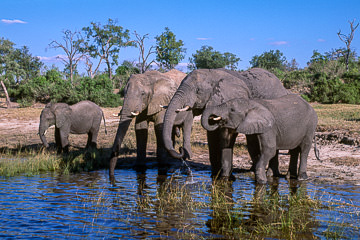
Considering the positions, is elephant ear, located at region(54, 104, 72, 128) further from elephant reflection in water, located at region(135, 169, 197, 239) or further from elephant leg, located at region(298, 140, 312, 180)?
elephant leg, located at region(298, 140, 312, 180)

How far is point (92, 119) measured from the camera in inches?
529

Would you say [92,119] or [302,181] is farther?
[92,119]

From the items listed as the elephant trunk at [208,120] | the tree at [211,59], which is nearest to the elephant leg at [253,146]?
the elephant trunk at [208,120]

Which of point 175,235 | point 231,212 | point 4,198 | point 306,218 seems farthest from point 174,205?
point 4,198

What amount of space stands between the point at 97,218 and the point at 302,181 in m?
4.01

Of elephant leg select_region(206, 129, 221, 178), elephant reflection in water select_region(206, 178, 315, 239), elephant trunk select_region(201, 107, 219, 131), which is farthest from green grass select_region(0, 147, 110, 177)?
elephant reflection in water select_region(206, 178, 315, 239)

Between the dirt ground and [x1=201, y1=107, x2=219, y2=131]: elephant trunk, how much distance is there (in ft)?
8.16

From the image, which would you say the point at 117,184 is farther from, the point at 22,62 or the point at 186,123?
the point at 22,62

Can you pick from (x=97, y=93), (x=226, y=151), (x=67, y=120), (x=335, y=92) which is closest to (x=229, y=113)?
(x=226, y=151)

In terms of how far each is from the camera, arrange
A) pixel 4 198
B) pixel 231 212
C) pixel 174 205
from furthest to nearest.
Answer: pixel 4 198, pixel 174 205, pixel 231 212

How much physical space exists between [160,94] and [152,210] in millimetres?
3854

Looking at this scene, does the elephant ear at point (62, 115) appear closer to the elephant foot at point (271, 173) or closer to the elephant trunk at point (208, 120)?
the elephant foot at point (271, 173)

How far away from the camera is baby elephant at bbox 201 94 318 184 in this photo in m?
7.01

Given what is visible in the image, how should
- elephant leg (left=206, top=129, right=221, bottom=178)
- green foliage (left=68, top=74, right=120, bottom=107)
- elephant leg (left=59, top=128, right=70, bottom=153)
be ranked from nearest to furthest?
elephant leg (left=206, top=129, right=221, bottom=178)
elephant leg (left=59, top=128, right=70, bottom=153)
green foliage (left=68, top=74, right=120, bottom=107)
